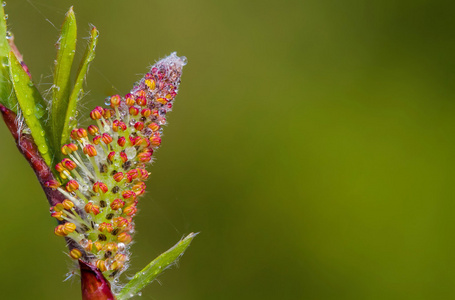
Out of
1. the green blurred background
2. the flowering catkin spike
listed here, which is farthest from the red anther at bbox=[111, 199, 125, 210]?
the green blurred background

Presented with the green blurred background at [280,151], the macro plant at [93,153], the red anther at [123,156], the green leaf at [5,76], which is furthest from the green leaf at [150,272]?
the green blurred background at [280,151]

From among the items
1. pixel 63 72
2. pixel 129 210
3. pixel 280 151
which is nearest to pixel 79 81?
Answer: pixel 63 72

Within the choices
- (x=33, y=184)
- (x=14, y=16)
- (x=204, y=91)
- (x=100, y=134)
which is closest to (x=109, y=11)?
(x=14, y=16)

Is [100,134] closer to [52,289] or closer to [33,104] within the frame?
[33,104]

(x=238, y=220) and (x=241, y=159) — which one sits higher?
(x=241, y=159)

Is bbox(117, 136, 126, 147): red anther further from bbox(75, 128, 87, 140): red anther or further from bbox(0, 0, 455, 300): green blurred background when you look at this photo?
bbox(0, 0, 455, 300): green blurred background

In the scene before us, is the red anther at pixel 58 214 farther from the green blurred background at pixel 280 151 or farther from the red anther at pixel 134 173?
the green blurred background at pixel 280 151

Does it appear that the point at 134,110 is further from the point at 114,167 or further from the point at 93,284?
the point at 93,284
